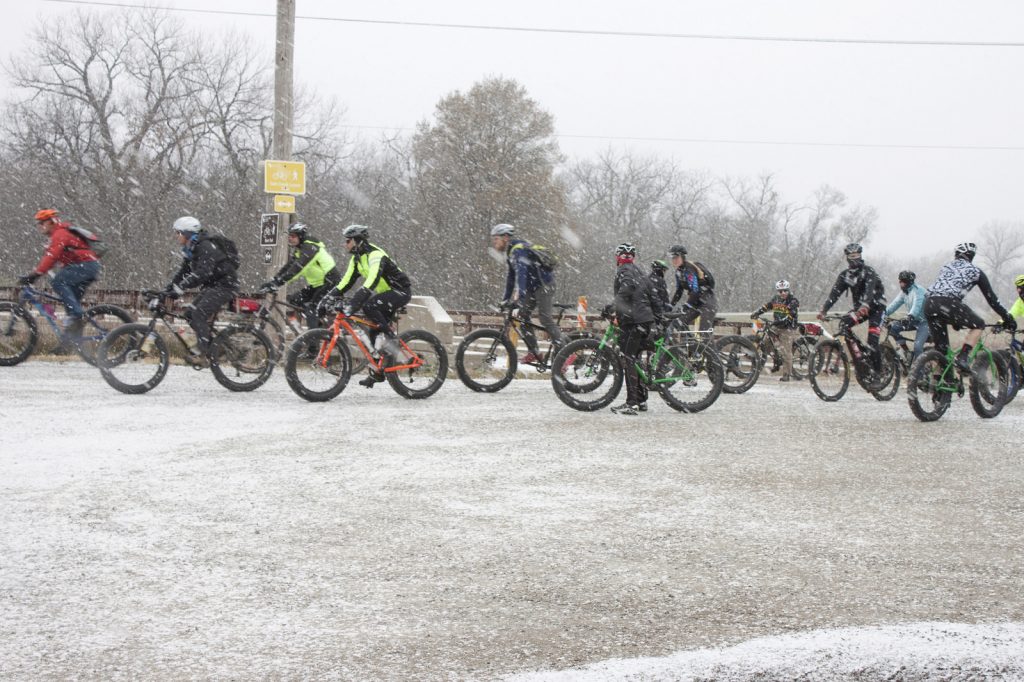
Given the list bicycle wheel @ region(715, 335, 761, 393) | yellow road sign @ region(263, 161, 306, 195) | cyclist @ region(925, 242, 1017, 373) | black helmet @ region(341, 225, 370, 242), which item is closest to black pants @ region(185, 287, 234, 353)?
black helmet @ region(341, 225, 370, 242)

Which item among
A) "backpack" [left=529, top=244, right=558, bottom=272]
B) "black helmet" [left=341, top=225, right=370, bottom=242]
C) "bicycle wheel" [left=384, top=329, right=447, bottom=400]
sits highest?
"black helmet" [left=341, top=225, right=370, bottom=242]

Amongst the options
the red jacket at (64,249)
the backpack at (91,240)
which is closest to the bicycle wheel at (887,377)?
the backpack at (91,240)

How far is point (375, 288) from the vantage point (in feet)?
34.3

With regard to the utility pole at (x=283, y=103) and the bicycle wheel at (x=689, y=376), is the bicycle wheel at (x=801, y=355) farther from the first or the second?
the utility pole at (x=283, y=103)

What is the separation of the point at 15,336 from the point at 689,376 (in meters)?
8.26

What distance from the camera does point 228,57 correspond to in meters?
42.8

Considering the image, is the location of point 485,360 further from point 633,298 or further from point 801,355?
point 801,355

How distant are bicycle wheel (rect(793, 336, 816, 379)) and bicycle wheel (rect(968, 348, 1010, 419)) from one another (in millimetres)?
4259

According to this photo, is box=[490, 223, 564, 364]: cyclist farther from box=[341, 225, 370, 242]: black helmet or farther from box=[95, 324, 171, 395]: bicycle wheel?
box=[95, 324, 171, 395]: bicycle wheel

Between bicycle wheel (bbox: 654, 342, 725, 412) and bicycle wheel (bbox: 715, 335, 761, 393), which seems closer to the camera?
bicycle wheel (bbox: 654, 342, 725, 412)

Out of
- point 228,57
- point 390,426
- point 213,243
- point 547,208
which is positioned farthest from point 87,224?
point 390,426

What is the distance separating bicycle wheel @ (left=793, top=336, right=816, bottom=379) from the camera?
48.1 ft

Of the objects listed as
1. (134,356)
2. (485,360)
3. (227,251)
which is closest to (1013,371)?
(485,360)

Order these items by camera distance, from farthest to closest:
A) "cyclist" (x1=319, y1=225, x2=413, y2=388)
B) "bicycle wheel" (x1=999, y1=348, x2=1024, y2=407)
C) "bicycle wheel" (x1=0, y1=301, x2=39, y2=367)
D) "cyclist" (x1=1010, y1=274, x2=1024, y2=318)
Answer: "bicycle wheel" (x1=0, y1=301, x2=39, y2=367)
"cyclist" (x1=1010, y1=274, x2=1024, y2=318)
"bicycle wheel" (x1=999, y1=348, x2=1024, y2=407)
"cyclist" (x1=319, y1=225, x2=413, y2=388)
